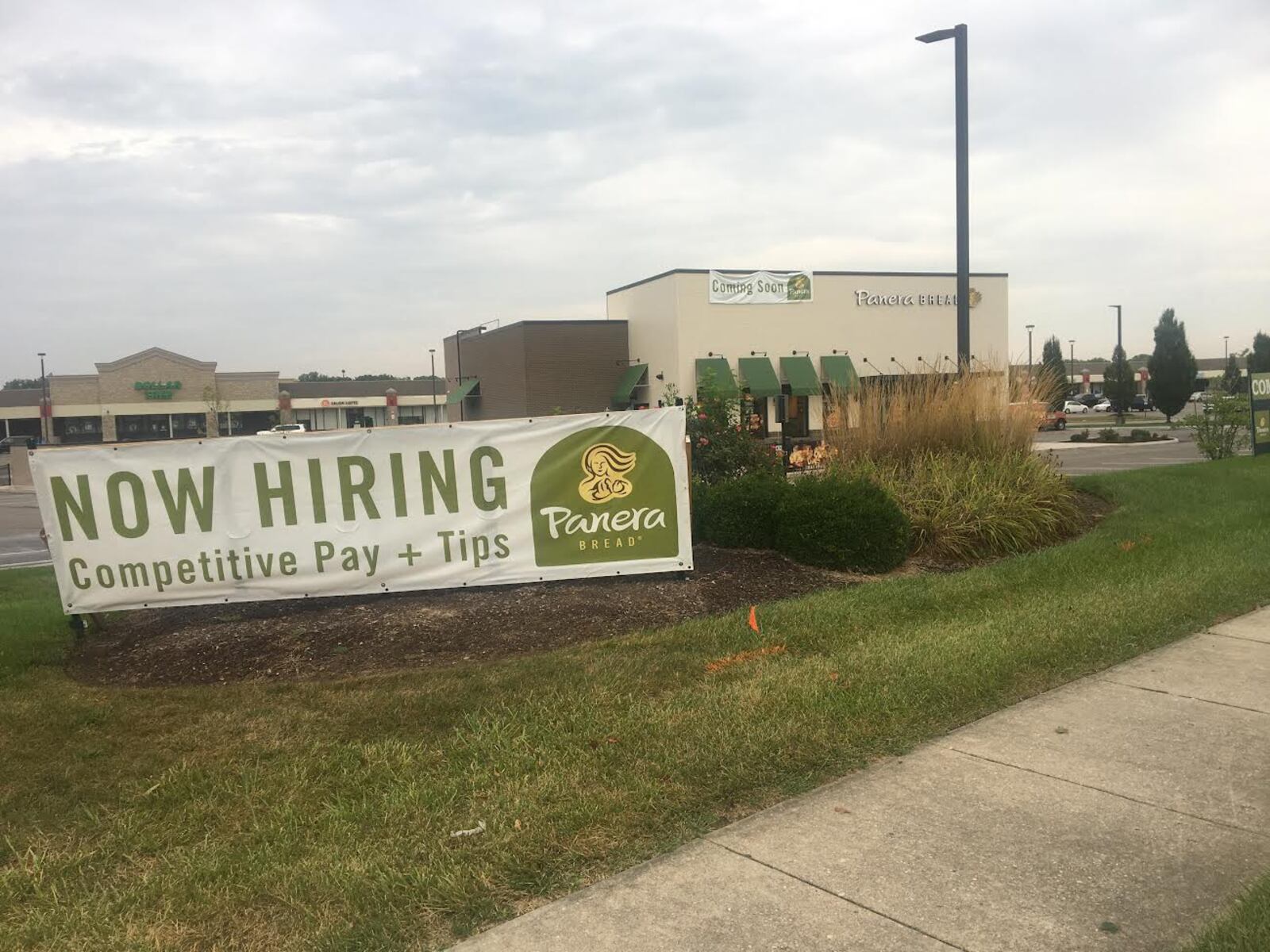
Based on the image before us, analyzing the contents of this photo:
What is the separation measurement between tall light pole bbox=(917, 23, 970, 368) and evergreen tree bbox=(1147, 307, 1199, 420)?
44243 millimetres

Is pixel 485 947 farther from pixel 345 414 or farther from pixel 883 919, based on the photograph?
pixel 345 414

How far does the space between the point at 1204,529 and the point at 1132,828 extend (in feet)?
25.2

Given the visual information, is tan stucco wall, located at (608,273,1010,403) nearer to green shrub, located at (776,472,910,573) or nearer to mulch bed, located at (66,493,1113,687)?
green shrub, located at (776,472,910,573)

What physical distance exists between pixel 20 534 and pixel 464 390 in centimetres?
2734

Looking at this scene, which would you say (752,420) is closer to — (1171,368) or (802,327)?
(802,327)

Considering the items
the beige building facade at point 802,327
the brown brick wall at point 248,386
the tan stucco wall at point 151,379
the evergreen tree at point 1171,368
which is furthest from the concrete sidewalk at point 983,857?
the brown brick wall at point 248,386

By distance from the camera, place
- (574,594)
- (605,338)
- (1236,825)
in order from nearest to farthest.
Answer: (1236,825)
(574,594)
(605,338)

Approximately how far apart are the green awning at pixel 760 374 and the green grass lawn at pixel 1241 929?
115ft

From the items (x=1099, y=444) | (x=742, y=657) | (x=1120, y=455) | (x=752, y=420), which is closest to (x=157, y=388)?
(x=1099, y=444)

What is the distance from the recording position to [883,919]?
10.8ft

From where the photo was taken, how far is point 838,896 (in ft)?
11.3

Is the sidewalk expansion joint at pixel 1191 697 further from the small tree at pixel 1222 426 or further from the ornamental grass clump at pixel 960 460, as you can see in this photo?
the small tree at pixel 1222 426

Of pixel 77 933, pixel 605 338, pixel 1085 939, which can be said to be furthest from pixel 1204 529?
pixel 605 338

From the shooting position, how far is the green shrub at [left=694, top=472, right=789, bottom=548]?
30.3 ft
